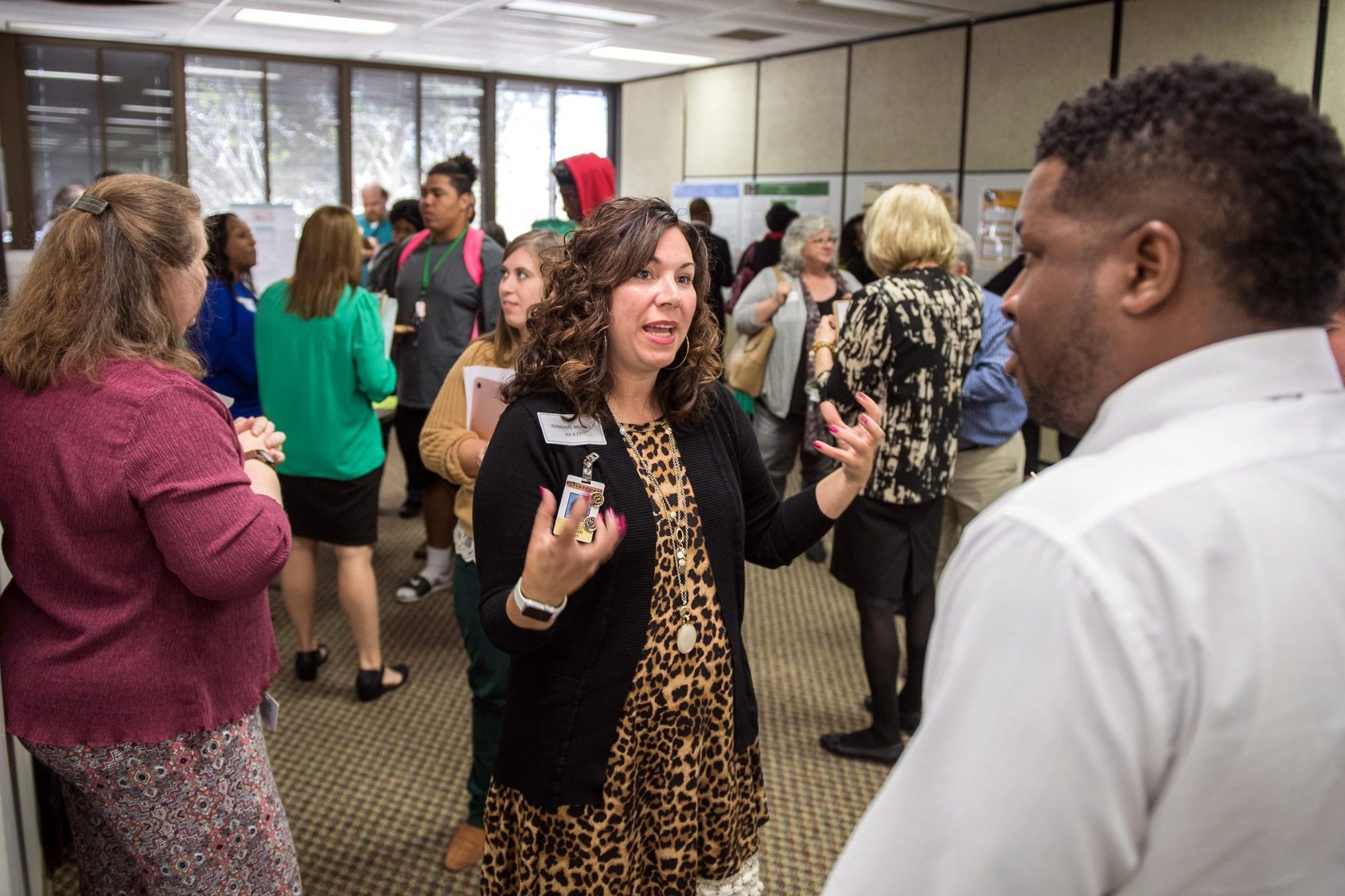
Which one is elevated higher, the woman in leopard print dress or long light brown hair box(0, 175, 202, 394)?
long light brown hair box(0, 175, 202, 394)

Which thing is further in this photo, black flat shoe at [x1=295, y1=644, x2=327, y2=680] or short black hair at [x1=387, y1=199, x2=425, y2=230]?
short black hair at [x1=387, y1=199, x2=425, y2=230]

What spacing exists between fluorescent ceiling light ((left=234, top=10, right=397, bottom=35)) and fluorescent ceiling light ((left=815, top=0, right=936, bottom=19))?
3.14 meters

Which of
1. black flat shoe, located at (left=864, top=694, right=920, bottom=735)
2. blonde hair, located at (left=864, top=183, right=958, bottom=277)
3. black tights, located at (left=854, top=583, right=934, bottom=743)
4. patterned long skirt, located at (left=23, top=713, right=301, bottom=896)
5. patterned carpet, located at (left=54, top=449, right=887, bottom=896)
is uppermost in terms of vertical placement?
blonde hair, located at (left=864, top=183, right=958, bottom=277)

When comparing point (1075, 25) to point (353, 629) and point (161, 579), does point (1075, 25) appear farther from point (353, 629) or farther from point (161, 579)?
point (161, 579)

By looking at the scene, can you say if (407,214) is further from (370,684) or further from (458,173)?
(370,684)

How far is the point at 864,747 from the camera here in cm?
307

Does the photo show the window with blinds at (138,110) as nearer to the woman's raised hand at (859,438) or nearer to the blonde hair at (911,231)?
the blonde hair at (911,231)

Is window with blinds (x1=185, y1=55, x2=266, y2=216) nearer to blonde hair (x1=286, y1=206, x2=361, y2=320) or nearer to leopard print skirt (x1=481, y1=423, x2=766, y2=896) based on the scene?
blonde hair (x1=286, y1=206, x2=361, y2=320)

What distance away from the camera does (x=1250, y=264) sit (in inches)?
25.4

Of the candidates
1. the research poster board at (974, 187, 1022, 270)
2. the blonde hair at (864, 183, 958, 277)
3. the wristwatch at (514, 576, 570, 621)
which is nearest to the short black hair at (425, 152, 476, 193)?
the blonde hair at (864, 183, 958, 277)

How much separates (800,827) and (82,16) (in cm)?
730

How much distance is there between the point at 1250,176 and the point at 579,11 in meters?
6.47

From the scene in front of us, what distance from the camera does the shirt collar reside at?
64cm

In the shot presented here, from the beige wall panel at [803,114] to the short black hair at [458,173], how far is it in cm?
433
